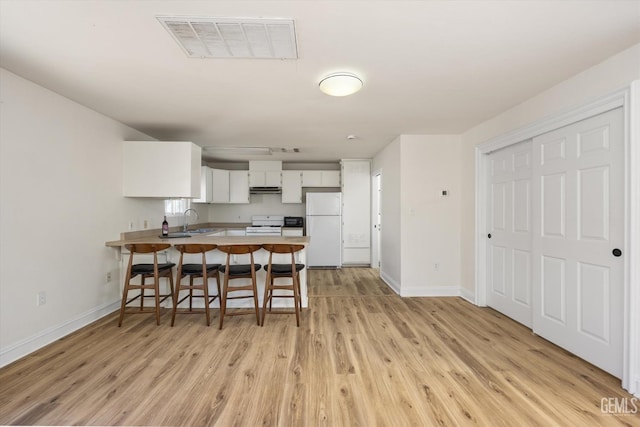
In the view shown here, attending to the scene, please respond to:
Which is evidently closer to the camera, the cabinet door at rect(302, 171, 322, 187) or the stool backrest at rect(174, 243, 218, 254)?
the stool backrest at rect(174, 243, 218, 254)

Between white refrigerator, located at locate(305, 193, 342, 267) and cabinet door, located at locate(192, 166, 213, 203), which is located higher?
cabinet door, located at locate(192, 166, 213, 203)

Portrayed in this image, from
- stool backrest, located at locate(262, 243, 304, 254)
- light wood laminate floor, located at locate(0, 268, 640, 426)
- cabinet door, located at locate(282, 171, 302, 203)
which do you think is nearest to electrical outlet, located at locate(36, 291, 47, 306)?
light wood laminate floor, located at locate(0, 268, 640, 426)

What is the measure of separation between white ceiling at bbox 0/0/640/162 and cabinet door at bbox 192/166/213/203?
2.09 metres

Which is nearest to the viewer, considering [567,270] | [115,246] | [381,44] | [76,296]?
[381,44]

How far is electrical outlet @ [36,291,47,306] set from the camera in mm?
2477

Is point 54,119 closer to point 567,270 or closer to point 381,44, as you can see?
point 381,44

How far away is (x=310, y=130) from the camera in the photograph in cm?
390

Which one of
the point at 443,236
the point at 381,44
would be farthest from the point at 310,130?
the point at 443,236

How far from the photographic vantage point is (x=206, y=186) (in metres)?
5.54

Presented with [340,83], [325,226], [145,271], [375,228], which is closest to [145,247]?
[145,271]

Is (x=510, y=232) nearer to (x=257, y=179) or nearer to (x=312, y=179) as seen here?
(x=312, y=179)

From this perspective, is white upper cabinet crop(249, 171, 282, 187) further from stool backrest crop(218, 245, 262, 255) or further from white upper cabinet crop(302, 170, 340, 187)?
stool backrest crop(218, 245, 262, 255)

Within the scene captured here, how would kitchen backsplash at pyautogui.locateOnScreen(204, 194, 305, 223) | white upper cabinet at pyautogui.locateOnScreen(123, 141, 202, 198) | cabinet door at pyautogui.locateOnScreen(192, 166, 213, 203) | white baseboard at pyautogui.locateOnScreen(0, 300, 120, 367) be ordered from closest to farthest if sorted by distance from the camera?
white baseboard at pyautogui.locateOnScreen(0, 300, 120, 367) → white upper cabinet at pyautogui.locateOnScreen(123, 141, 202, 198) → cabinet door at pyautogui.locateOnScreen(192, 166, 213, 203) → kitchen backsplash at pyautogui.locateOnScreen(204, 194, 305, 223)

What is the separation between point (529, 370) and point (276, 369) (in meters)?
1.95
